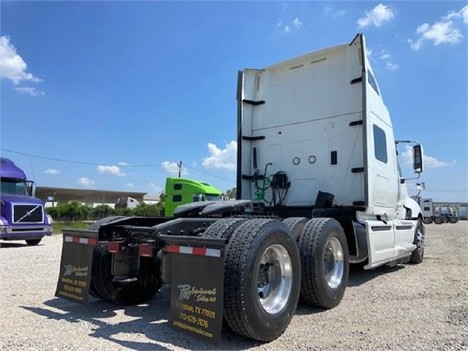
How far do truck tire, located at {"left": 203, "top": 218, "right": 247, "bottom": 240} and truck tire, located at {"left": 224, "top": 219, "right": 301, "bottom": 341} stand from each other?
0.06m

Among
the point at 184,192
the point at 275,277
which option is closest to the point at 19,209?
the point at 184,192

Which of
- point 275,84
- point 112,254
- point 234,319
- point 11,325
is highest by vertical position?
point 275,84

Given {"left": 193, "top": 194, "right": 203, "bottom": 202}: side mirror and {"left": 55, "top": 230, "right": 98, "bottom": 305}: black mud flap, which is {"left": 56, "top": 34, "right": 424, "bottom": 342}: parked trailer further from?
{"left": 193, "top": 194, "right": 203, "bottom": 202}: side mirror

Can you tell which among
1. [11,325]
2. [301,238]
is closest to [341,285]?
[301,238]

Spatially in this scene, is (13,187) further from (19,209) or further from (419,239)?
(419,239)

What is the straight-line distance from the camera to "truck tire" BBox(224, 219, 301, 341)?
3.57 metres

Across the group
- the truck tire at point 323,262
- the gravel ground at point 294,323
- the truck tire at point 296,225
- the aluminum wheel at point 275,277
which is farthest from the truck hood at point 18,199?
the aluminum wheel at point 275,277

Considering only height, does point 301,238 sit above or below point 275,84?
below

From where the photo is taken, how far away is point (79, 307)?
5207 mm

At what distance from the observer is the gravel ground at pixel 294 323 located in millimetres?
3787

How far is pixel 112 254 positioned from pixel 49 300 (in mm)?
1545

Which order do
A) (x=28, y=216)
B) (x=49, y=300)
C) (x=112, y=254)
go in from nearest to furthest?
(x=112, y=254)
(x=49, y=300)
(x=28, y=216)

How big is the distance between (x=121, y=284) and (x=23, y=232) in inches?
416

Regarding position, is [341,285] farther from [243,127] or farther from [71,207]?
[71,207]
